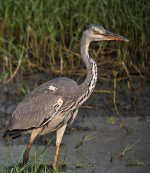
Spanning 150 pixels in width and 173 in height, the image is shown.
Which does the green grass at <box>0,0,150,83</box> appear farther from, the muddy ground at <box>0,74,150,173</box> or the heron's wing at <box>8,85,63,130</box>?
the heron's wing at <box>8,85,63,130</box>

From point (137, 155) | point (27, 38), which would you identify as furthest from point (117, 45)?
point (137, 155)

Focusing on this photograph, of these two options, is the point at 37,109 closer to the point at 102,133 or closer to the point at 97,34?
the point at 97,34

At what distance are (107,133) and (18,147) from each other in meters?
0.96

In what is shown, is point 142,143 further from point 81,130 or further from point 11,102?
point 11,102

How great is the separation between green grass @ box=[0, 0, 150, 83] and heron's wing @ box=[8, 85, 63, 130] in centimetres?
200

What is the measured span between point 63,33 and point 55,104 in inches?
105

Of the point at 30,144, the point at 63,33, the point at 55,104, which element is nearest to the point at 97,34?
the point at 55,104

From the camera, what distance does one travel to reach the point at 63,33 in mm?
9539

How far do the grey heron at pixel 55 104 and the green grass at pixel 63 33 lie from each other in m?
1.89

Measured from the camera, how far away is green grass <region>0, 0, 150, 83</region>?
29.9ft

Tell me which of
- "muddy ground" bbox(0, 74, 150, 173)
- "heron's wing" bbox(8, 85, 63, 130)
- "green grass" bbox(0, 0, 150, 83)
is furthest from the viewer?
"green grass" bbox(0, 0, 150, 83)

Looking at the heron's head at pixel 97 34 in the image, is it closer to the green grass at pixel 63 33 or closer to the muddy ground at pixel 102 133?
the muddy ground at pixel 102 133

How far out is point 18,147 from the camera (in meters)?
7.73

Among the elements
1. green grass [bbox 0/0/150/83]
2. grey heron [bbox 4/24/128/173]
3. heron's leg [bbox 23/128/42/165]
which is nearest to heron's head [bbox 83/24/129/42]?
grey heron [bbox 4/24/128/173]
